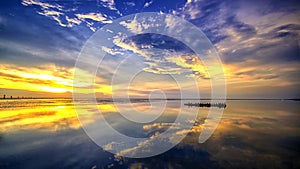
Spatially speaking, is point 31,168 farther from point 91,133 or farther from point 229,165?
point 229,165

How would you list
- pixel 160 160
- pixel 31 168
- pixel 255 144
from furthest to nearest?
1. pixel 255 144
2. pixel 160 160
3. pixel 31 168

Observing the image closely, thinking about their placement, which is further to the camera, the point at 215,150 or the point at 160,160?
the point at 215,150

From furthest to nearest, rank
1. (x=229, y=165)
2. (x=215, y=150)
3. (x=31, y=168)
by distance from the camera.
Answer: (x=215, y=150) < (x=229, y=165) < (x=31, y=168)

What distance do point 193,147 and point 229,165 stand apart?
3.55m

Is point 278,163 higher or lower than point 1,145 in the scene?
lower

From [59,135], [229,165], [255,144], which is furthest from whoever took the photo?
[59,135]

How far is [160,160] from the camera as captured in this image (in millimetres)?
10969

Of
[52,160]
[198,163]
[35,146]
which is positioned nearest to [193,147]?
[198,163]

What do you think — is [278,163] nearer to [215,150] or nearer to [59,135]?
[215,150]

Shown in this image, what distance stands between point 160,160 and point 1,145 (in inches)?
480

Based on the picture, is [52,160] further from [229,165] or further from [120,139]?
[229,165]

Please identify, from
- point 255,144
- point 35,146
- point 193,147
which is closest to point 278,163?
point 255,144

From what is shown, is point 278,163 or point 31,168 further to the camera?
point 278,163

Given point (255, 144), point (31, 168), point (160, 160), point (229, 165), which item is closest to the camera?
point (31, 168)
